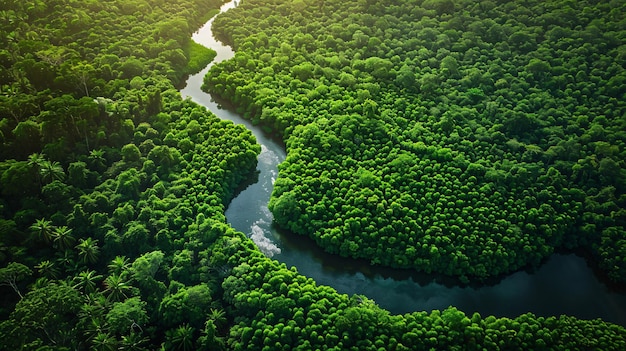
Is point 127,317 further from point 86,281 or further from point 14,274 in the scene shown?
point 14,274

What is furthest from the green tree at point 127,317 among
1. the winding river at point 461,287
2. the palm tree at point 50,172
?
the palm tree at point 50,172

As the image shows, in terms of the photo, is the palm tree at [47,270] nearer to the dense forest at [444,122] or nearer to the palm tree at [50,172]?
the palm tree at [50,172]

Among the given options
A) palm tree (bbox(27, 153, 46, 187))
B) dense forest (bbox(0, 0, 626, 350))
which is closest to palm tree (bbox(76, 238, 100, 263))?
dense forest (bbox(0, 0, 626, 350))

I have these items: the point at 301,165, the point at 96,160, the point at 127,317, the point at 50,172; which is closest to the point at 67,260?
the point at 127,317

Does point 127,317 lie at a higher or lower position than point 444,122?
lower

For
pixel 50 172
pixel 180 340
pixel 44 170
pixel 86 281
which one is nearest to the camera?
pixel 180 340

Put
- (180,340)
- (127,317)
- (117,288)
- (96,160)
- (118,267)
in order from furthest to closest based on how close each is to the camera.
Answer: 1. (96,160)
2. (118,267)
3. (117,288)
4. (180,340)
5. (127,317)

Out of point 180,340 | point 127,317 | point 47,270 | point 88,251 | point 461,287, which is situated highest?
point 461,287

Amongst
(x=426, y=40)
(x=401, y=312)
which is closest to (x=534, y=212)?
(x=401, y=312)
